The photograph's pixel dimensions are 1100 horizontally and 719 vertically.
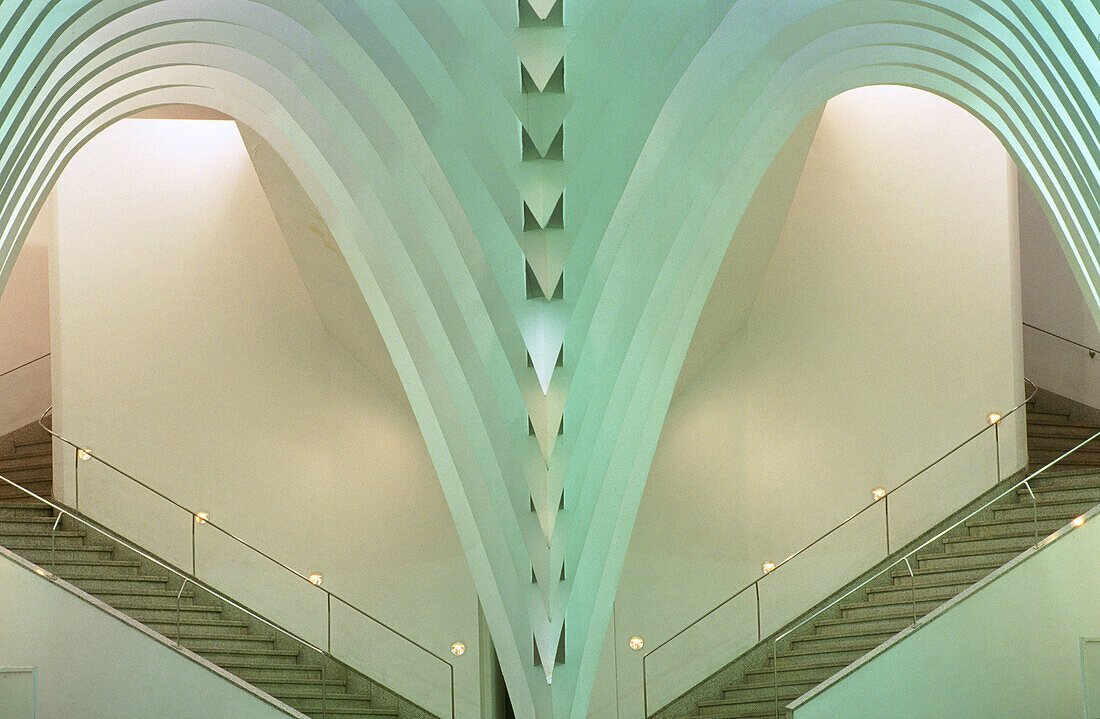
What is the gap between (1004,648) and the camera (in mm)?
13250

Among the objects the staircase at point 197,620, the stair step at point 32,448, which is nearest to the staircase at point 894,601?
the staircase at point 197,620

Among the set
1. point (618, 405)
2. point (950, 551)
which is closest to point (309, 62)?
point (618, 405)

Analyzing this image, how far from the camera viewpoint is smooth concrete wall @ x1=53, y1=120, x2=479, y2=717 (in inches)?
632

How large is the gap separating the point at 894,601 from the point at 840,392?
2665mm

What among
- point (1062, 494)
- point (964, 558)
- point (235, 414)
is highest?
point (235, 414)

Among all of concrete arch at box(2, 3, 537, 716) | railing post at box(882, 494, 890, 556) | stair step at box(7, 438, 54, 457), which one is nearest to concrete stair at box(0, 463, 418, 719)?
stair step at box(7, 438, 54, 457)

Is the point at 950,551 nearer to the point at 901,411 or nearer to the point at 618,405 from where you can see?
the point at 901,411

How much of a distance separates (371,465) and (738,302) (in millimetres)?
4740

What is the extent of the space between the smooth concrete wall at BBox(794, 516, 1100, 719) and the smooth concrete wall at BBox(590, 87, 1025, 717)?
223cm

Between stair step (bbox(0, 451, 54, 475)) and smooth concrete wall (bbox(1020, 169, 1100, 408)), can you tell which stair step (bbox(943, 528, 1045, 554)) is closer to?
smooth concrete wall (bbox(1020, 169, 1100, 408))

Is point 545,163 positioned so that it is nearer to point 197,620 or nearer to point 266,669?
point 266,669

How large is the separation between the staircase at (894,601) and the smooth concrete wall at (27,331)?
9257mm

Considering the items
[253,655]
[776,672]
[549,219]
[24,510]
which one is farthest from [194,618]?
[549,219]

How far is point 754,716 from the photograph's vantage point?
47.7 feet
